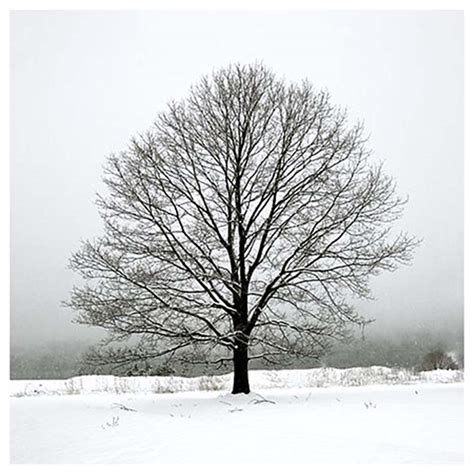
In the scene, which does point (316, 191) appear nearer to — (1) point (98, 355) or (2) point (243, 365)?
(2) point (243, 365)

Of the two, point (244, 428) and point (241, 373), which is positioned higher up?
point (241, 373)

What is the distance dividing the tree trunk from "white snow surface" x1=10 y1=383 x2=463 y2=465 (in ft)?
1.28

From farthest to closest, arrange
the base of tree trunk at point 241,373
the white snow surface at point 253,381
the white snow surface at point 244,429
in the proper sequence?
the white snow surface at point 253,381 < the base of tree trunk at point 241,373 < the white snow surface at point 244,429

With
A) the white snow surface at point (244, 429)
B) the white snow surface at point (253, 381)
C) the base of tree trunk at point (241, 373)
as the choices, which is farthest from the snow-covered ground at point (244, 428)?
the white snow surface at point (253, 381)

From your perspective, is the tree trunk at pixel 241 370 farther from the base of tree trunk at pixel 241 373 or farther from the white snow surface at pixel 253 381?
the white snow surface at pixel 253 381

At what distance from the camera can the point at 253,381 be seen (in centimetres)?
1997

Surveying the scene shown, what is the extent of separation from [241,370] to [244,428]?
15.4ft

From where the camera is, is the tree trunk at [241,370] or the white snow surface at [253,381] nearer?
the tree trunk at [241,370]

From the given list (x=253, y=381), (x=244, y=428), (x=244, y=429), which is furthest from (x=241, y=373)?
(x=244, y=429)

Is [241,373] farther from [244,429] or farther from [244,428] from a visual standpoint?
[244,429]

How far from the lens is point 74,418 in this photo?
1297 cm

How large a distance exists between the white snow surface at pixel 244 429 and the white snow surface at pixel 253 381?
2378mm

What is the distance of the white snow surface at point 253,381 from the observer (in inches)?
741

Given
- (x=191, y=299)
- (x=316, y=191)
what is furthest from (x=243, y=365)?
(x=316, y=191)
